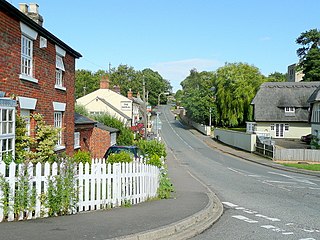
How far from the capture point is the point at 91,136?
27703 mm

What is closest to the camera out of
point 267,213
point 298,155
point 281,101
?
point 267,213

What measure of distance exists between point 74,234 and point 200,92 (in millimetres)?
81588

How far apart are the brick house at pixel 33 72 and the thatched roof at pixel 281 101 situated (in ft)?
151

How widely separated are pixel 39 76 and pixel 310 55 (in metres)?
75.7

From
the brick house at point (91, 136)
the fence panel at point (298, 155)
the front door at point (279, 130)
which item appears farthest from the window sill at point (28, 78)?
the front door at point (279, 130)

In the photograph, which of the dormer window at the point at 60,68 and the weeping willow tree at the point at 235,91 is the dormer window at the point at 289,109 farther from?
the dormer window at the point at 60,68

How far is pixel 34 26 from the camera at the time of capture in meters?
13.5

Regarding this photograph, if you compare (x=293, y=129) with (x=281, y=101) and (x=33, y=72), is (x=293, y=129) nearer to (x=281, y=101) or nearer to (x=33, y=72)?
(x=281, y=101)

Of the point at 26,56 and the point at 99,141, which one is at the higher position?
the point at 26,56

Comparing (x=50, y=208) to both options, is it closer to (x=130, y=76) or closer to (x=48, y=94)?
(x=48, y=94)

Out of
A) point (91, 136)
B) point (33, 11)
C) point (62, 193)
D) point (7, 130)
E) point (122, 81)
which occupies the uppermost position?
point (122, 81)

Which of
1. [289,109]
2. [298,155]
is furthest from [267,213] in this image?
A: [289,109]

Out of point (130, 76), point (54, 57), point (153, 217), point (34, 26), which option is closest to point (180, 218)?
point (153, 217)

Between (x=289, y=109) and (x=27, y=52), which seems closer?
(x=27, y=52)
